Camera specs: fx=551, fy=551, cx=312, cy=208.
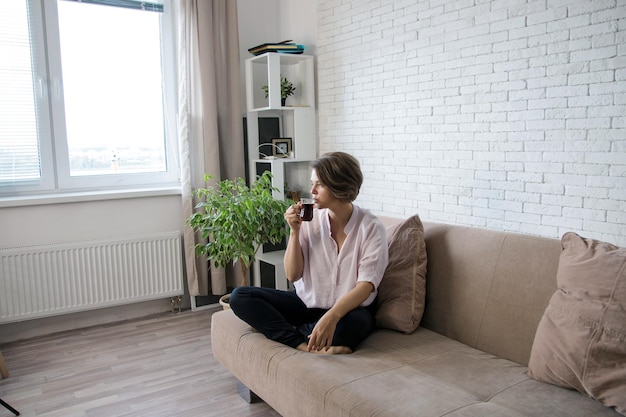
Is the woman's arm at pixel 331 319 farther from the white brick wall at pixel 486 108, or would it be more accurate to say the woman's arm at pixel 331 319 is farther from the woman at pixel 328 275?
the white brick wall at pixel 486 108

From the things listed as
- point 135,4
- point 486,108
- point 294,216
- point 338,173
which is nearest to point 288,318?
point 294,216

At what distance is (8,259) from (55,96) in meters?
1.13

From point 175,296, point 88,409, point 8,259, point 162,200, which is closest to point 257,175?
point 162,200

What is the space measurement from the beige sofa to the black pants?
5 centimetres

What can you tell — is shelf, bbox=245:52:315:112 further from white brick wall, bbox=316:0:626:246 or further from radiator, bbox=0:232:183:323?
radiator, bbox=0:232:183:323

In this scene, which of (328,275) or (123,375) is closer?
(328,275)

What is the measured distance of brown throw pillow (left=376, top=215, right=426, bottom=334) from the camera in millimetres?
2338

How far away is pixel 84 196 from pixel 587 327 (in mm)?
3165

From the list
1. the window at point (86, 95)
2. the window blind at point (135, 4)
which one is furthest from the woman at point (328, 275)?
the window blind at point (135, 4)

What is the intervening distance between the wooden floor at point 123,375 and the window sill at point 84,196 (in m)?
0.89

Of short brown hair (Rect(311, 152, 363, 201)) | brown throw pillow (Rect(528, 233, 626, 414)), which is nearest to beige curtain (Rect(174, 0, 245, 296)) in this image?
short brown hair (Rect(311, 152, 363, 201))

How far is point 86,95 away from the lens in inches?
153

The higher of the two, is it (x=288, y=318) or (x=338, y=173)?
(x=338, y=173)

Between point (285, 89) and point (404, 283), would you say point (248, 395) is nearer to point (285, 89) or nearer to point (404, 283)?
point (404, 283)
